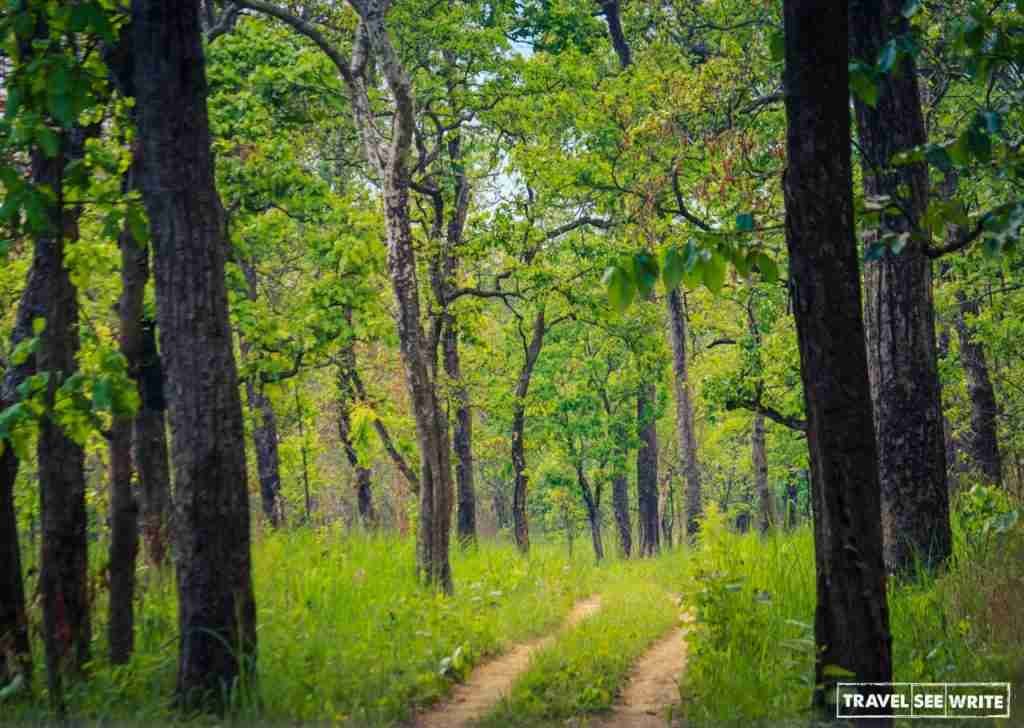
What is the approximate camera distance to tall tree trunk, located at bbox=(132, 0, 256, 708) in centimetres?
579

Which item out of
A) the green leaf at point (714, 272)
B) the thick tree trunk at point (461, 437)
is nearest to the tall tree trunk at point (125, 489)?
the green leaf at point (714, 272)

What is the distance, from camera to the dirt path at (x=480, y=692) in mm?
7020

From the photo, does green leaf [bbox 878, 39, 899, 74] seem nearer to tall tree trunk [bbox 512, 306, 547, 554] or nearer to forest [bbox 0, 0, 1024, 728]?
forest [bbox 0, 0, 1024, 728]

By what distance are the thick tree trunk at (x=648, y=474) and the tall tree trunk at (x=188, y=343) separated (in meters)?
26.3

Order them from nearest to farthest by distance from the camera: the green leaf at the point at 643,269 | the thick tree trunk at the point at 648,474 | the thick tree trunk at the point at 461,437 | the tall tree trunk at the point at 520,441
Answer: the green leaf at the point at 643,269, the thick tree trunk at the point at 461,437, the tall tree trunk at the point at 520,441, the thick tree trunk at the point at 648,474

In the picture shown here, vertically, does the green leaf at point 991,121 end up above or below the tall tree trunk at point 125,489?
above

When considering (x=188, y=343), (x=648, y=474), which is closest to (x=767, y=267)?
(x=188, y=343)

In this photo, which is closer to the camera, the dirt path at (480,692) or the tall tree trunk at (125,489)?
the tall tree trunk at (125,489)

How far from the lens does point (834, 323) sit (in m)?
4.38

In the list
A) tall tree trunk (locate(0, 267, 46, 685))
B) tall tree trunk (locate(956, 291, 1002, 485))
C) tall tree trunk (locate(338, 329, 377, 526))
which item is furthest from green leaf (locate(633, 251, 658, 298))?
tall tree trunk (locate(338, 329, 377, 526))

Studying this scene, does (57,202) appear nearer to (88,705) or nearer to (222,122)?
(88,705)

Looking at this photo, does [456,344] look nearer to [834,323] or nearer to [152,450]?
[152,450]

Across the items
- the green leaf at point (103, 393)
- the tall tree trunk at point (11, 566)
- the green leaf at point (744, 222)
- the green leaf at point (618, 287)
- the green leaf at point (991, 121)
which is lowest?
the tall tree trunk at point (11, 566)

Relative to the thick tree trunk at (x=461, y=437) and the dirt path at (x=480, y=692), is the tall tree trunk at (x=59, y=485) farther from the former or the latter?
the thick tree trunk at (x=461, y=437)
